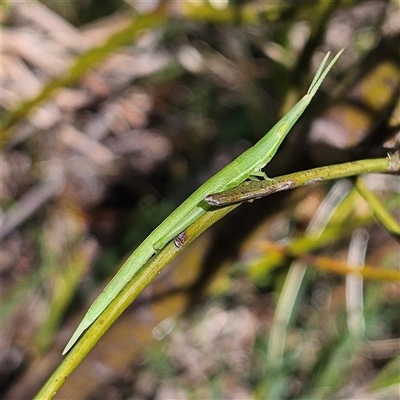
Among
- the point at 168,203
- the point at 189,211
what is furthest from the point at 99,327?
the point at 168,203

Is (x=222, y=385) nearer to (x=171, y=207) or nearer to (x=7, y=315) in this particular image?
(x=171, y=207)

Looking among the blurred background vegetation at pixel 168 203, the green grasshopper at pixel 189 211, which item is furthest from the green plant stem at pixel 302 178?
the blurred background vegetation at pixel 168 203

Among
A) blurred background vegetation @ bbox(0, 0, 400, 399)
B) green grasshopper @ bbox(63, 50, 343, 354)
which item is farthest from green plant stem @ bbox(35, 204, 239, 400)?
blurred background vegetation @ bbox(0, 0, 400, 399)

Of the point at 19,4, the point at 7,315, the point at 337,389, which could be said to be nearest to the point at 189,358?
the point at 337,389

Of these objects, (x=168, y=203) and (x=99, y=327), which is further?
(x=168, y=203)

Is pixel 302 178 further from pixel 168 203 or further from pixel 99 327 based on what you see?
pixel 168 203

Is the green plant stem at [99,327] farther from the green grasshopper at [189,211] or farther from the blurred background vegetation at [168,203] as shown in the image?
the blurred background vegetation at [168,203]
